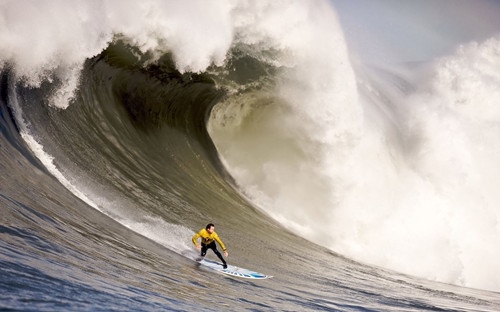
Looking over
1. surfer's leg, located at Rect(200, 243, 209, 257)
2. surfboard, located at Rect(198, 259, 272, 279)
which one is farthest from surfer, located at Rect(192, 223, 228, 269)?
surfboard, located at Rect(198, 259, 272, 279)

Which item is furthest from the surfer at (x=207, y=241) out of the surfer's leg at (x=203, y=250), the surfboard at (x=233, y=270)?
the surfboard at (x=233, y=270)

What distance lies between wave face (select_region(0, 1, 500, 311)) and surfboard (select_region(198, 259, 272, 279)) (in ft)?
0.88

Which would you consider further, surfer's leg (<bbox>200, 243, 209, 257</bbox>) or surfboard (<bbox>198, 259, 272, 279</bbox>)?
surfer's leg (<bbox>200, 243, 209, 257</bbox>)

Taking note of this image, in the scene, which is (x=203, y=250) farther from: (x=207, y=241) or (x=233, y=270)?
(x=233, y=270)

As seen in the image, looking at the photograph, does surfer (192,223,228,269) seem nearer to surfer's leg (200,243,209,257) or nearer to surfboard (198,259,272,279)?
surfer's leg (200,243,209,257)

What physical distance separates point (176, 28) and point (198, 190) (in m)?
2.81

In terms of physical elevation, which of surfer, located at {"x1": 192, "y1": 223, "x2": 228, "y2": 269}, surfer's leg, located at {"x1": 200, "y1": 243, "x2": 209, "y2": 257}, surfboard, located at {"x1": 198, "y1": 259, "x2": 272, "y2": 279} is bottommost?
surfboard, located at {"x1": 198, "y1": 259, "x2": 272, "y2": 279}

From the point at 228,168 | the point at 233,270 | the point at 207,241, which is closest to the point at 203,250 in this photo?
the point at 207,241

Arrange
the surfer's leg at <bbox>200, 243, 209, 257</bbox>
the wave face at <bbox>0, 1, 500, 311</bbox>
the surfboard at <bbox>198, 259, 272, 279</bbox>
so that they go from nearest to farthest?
the wave face at <bbox>0, 1, 500, 311</bbox> < the surfboard at <bbox>198, 259, 272, 279</bbox> < the surfer's leg at <bbox>200, 243, 209, 257</bbox>

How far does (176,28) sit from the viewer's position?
439 inches

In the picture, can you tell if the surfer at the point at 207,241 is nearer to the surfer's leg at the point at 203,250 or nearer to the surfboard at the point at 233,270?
the surfer's leg at the point at 203,250

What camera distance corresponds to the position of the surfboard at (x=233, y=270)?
23.6 ft

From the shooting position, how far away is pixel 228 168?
13.6 m

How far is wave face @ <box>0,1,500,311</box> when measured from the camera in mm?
5992
